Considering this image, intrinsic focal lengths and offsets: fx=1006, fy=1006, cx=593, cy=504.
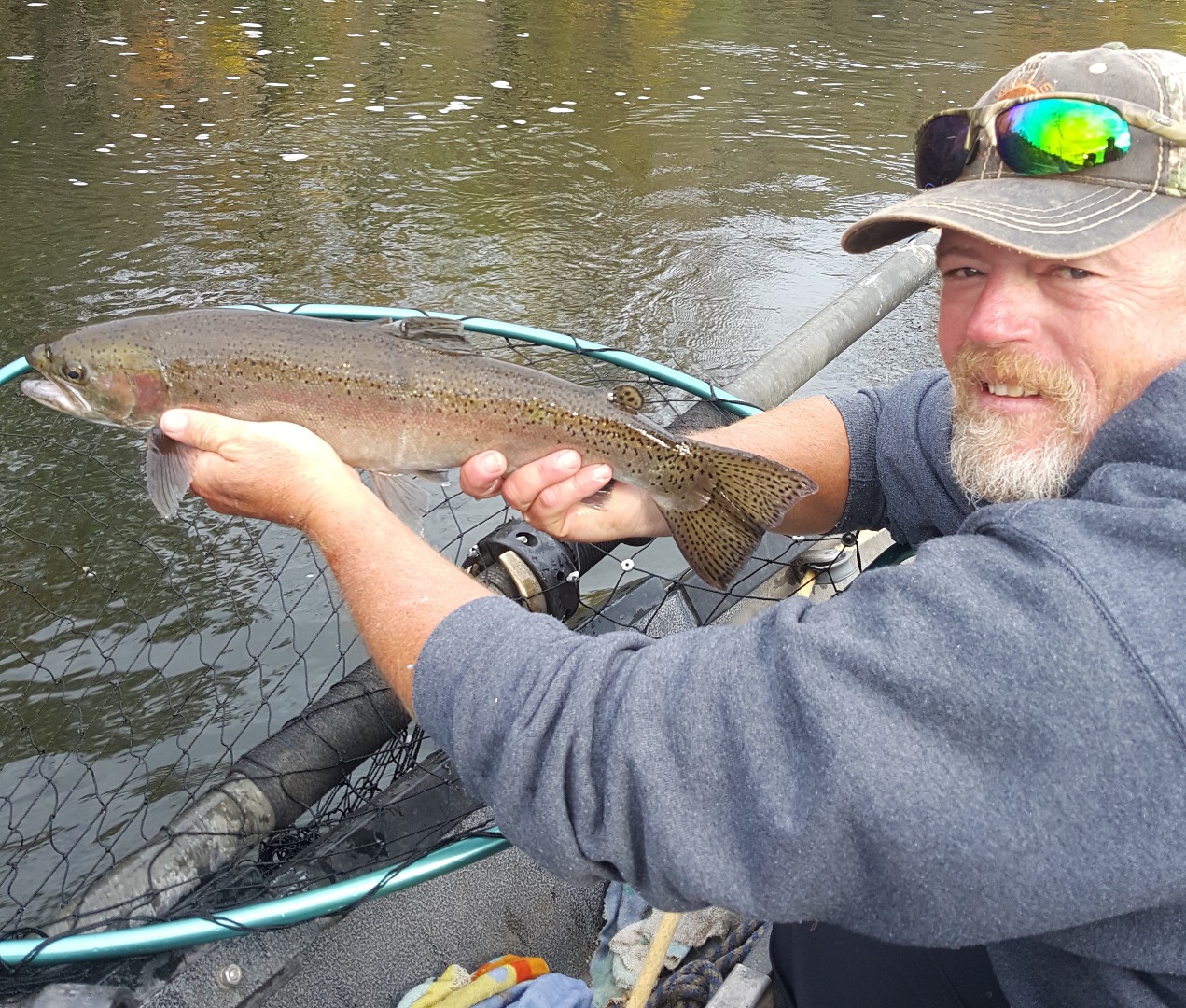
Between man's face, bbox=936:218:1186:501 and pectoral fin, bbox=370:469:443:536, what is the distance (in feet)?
5.11

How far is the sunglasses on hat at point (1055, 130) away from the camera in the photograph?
1.92 m

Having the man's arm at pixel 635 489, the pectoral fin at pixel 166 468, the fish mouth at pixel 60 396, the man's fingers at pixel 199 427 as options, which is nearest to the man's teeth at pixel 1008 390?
the man's arm at pixel 635 489

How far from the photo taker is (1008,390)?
2.09 m

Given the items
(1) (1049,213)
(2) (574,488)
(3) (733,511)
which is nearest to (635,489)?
(2) (574,488)

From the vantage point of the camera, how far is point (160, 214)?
8562mm

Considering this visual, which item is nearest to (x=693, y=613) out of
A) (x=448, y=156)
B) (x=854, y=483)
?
(x=854, y=483)

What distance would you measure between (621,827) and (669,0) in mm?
→ 23187

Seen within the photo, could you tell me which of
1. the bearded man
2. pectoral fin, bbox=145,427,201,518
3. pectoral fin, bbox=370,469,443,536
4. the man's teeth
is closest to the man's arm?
pectoral fin, bbox=370,469,443,536

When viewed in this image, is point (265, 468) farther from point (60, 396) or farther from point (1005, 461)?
point (1005, 461)

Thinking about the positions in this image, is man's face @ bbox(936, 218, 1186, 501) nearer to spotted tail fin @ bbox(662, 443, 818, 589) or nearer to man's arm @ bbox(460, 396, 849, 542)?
spotted tail fin @ bbox(662, 443, 818, 589)

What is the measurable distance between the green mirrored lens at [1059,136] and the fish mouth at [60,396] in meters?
2.58

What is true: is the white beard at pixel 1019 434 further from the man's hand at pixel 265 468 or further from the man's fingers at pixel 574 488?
the man's hand at pixel 265 468

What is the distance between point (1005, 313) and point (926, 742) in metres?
1.01

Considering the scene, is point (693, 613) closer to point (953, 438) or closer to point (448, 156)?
point (953, 438)
